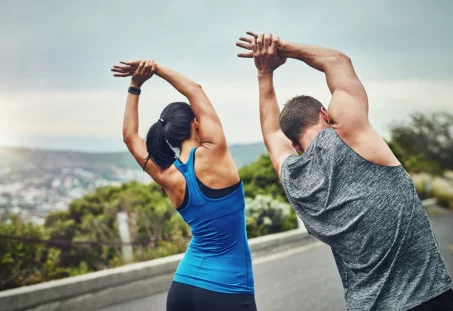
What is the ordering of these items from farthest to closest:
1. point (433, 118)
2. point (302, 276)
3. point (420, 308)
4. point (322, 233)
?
point (433, 118) → point (302, 276) → point (322, 233) → point (420, 308)

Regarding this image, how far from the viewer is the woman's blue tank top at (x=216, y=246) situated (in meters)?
2.60

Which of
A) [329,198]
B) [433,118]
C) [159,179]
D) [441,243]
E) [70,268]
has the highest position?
[433,118]

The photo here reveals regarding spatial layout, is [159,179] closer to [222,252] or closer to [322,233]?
[222,252]

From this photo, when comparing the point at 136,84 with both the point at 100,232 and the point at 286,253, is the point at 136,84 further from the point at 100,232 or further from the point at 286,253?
the point at 286,253

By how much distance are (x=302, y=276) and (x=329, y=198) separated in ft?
20.0

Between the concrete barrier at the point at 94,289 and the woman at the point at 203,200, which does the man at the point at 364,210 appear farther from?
the concrete barrier at the point at 94,289

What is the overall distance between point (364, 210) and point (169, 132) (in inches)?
50.5

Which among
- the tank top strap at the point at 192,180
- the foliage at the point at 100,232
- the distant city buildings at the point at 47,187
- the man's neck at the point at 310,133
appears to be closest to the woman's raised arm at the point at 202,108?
the tank top strap at the point at 192,180

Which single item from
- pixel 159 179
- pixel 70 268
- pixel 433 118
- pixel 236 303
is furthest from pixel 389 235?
pixel 433 118

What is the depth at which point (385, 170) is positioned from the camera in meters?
2.00

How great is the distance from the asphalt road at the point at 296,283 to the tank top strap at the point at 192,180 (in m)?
4.00

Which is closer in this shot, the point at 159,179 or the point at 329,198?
the point at 329,198

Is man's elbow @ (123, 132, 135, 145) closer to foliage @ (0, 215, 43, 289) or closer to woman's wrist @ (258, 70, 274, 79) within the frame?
woman's wrist @ (258, 70, 274, 79)

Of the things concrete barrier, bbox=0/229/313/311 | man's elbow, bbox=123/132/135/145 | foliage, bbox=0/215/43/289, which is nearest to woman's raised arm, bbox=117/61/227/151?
man's elbow, bbox=123/132/135/145
